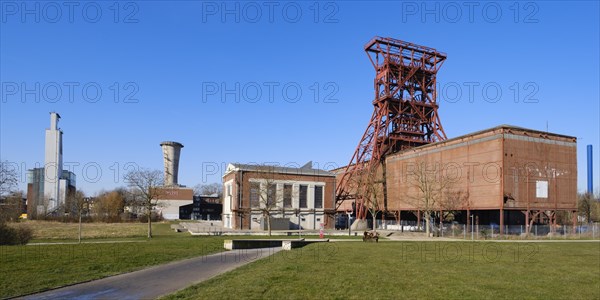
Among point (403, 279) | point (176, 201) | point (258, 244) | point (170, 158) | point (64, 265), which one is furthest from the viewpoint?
point (170, 158)

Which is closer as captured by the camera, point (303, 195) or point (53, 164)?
point (303, 195)

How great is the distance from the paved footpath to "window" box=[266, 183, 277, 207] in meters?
36.7

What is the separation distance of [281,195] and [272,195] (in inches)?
116

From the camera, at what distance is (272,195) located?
5925cm

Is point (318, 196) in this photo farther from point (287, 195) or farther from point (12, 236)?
point (12, 236)

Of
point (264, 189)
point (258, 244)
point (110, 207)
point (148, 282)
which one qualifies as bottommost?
point (110, 207)

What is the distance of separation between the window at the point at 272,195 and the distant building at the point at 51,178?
81.1 m

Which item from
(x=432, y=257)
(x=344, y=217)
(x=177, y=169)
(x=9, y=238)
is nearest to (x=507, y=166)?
(x=432, y=257)

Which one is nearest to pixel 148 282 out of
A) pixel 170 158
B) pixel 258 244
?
pixel 258 244

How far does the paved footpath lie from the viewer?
12.4 meters

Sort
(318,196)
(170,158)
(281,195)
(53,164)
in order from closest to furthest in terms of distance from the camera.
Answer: (281,195)
(318,196)
(53,164)
(170,158)

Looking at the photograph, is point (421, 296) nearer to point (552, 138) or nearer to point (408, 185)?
point (552, 138)

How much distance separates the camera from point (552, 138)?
2060 inches

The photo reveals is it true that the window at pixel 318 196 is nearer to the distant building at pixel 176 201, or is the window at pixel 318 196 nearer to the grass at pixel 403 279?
the grass at pixel 403 279
